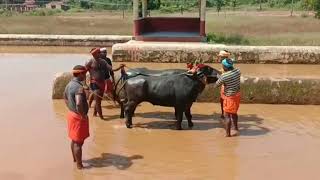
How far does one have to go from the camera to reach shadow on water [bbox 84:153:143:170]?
279 inches

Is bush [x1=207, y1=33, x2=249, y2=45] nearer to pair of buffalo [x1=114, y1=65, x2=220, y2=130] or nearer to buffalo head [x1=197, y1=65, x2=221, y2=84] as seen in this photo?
buffalo head [x1=197, y1=65, x2=221, y2=84]

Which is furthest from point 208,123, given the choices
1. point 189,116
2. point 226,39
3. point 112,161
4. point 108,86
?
point 226,39

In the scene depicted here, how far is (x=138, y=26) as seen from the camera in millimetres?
19219

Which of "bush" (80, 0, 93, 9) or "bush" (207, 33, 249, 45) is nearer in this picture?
"bush" (207, 33, 249, 45)

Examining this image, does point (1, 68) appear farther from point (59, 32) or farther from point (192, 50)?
point (59, 32)

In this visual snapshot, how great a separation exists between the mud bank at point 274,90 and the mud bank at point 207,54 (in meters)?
5.66

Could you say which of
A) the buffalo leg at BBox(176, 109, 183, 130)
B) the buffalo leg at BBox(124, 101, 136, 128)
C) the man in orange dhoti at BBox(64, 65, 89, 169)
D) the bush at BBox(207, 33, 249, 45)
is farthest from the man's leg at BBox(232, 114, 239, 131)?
the bush at BBox(207, 33, 249, 45)

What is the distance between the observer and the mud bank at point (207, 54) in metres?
16.6

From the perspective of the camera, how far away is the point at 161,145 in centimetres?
805

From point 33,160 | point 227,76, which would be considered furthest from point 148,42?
point 33,160

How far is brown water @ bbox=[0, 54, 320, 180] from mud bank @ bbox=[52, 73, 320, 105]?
21cm

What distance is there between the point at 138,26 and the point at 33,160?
12.4 m

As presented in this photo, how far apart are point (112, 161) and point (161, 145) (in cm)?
105

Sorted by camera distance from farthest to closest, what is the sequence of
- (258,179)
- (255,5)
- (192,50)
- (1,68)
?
(255,5), (192,50), (1,68), (258,179)
